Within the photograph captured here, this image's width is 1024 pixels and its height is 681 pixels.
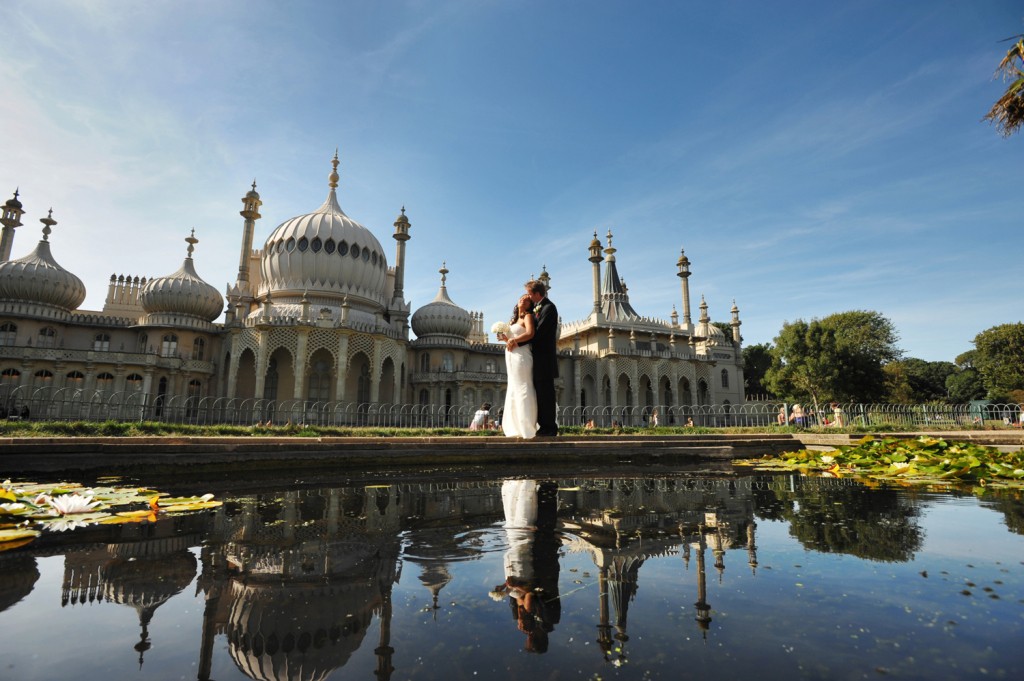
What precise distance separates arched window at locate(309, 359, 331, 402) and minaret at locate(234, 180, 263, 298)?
25.0 ft

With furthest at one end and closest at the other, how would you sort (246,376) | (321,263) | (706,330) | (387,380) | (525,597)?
(706,330), (387,380), (321,263), (246,376), (525,597)

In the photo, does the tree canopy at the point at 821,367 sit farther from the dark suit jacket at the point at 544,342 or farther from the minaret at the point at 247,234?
the minaret at the point at 247,234

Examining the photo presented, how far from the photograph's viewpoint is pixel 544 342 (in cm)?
956

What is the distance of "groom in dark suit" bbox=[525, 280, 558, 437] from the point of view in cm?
953

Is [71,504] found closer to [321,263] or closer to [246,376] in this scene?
[246,376]

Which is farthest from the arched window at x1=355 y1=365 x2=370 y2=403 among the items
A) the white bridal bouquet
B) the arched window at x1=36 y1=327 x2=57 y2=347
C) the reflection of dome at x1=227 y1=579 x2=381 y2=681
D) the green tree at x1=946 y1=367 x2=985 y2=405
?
the green tree at x1=946 y1=367 x2=985 y2=405

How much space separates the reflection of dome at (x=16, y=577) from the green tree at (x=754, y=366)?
61.6 metres

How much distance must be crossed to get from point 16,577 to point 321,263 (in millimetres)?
30015

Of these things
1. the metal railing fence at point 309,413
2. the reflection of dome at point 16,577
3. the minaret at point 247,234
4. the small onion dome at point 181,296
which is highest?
the minaret at point 247,234

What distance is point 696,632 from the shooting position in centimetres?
197

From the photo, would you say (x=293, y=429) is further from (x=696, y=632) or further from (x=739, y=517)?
(x=696, y=632)

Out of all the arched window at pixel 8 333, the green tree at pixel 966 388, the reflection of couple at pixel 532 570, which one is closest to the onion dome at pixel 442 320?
the arched window at pixel 8 333

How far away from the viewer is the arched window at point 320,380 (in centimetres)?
2845

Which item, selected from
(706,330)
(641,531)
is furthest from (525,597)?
→ (706,330)
